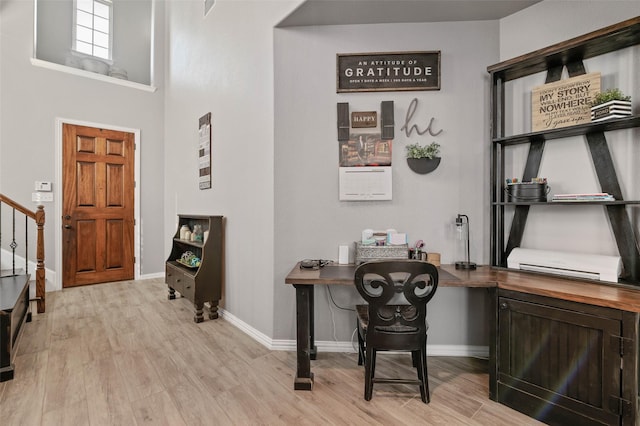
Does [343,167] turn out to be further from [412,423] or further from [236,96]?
[412,423]

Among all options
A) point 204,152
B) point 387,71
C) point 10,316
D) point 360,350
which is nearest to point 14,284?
point 10,316

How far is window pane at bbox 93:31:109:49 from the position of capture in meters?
4.48

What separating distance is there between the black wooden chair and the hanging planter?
90cm

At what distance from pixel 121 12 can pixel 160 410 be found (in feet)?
19.0

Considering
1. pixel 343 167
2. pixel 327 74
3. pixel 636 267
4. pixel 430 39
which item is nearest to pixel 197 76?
pixel 327 74

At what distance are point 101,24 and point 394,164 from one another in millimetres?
5242

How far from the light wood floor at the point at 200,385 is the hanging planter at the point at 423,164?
149 cm

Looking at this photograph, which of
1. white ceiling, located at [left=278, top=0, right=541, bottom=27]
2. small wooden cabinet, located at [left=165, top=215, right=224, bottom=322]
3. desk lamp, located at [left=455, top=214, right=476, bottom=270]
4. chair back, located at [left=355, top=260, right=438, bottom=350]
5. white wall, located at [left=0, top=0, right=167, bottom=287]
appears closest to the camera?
chair back, located at [left=355, top=260, right=438, bottom=350]

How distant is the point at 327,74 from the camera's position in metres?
2.39

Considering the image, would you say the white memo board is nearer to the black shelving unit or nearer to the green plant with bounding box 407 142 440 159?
the green plant with bounding box 407 142 440 159

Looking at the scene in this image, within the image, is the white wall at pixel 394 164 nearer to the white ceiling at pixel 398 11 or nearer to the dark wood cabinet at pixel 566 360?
the white ceiling at pixel 398 11

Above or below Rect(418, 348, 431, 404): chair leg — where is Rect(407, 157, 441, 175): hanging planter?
above

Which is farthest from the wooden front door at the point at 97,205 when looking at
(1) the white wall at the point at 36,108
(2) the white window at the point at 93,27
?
(2) the white window at the point at 93,27

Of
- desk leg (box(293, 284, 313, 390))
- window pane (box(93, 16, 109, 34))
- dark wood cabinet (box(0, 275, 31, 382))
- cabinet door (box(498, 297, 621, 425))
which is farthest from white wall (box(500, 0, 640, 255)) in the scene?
window pane (box(93, 16, 109, 34))
